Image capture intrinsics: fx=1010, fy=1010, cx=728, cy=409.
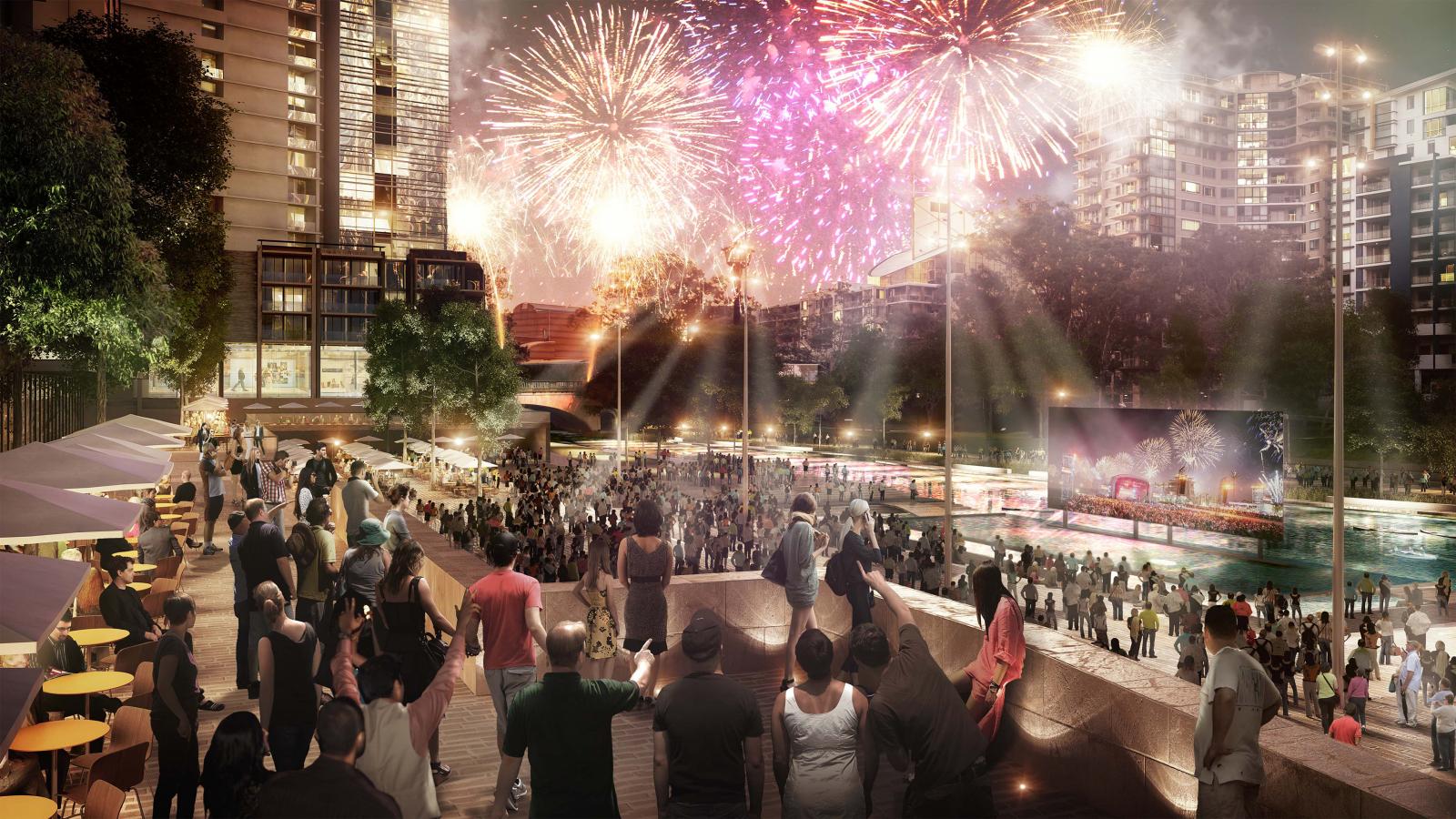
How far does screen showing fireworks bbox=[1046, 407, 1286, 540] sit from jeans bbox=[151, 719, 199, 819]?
3118 cm

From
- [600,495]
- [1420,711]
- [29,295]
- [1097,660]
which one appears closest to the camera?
[1097,660]

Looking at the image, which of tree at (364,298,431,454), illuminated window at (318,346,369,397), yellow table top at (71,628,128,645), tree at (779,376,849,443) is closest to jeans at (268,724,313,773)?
yellow table top at (71,628,128,645)

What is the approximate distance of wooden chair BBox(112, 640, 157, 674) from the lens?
7.78 m

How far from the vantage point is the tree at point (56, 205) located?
11016 mm

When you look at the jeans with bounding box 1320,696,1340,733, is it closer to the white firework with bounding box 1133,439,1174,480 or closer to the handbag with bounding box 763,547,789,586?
the handbag with bounding box 763,547,789,586

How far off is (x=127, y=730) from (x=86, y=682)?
144 centimetres

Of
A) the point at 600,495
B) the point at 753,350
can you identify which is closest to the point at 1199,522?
the point at 600,495

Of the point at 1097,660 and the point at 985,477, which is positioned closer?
the point at 1097,660

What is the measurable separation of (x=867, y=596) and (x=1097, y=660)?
165 centimetres

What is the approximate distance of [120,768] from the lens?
5859mm

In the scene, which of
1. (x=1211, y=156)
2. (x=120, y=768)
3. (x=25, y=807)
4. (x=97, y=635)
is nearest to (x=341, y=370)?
(x=97, y=635)

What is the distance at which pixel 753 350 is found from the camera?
225ft

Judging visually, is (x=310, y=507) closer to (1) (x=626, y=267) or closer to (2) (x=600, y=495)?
(2) (x=600, y=495)

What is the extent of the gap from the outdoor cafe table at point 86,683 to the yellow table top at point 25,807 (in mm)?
1970
